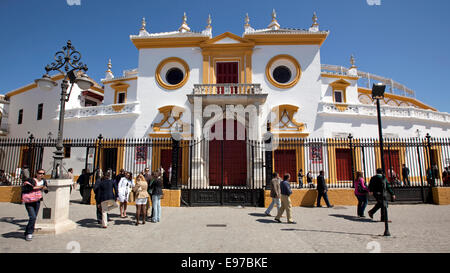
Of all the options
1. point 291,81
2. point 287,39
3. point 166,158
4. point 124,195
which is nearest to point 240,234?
point 124,195

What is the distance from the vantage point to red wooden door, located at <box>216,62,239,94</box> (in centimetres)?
1722

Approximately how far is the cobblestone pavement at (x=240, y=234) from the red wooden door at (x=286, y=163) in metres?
6.73

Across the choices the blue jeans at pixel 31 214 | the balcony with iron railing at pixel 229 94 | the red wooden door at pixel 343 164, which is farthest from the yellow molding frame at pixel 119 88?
the red wooden door at pixel 343 164

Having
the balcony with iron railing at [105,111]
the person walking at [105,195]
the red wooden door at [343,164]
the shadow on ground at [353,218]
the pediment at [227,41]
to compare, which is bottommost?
the shadow on ground at [353,218]

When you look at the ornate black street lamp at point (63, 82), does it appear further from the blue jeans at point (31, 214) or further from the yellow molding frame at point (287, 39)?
the yellow molding frame at point (287, 39)

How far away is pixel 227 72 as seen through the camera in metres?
17.3

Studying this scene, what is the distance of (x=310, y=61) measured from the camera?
17203 mm

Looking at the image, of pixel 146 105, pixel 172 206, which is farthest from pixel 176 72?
pixel 172 206

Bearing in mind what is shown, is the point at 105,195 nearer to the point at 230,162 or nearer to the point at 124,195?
the point at 124,195

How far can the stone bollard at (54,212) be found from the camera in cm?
589

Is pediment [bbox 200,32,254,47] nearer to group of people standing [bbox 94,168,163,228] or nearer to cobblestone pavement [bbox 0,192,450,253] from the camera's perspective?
group of people standing [bbox 94,168,163,228]

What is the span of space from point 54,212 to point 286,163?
13.1 metres
